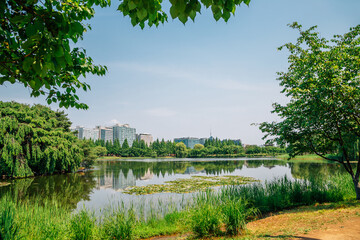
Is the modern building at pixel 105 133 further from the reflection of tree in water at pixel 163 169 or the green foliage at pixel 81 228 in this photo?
the green foliage at pixel 81 228

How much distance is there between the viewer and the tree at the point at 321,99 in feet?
22.4

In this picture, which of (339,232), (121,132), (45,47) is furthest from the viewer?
(121,132)

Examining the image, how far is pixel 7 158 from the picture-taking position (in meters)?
16.8

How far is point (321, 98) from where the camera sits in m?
6.70

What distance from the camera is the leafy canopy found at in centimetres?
684

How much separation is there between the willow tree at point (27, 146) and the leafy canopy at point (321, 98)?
19.2m

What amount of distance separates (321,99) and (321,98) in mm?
75

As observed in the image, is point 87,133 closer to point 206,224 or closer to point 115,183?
point 115,183

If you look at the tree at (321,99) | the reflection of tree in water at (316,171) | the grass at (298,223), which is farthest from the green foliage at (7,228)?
the reflection of tree in water at (316,171)

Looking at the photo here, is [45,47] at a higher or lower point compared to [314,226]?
higher

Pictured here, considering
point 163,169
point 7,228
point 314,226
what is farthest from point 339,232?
point 163,169

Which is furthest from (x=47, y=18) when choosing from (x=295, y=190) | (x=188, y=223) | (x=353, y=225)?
(x=295, y=190)

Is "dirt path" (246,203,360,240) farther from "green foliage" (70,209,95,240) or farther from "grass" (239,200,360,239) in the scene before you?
"green foliage" (70,209,95,240)

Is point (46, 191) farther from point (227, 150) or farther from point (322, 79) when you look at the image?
point (227, 150)
